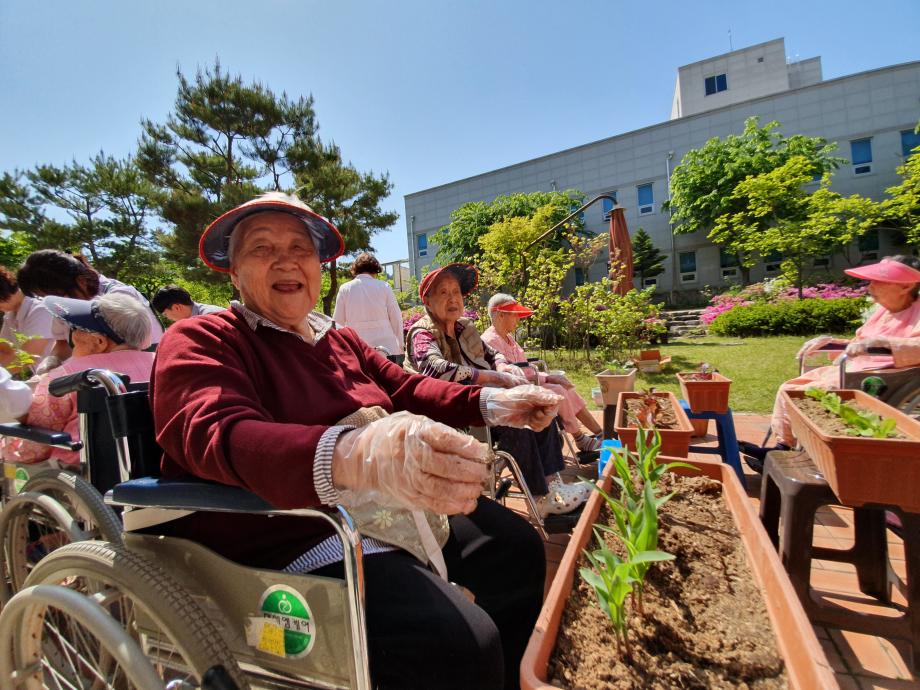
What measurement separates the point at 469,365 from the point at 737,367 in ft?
21.9

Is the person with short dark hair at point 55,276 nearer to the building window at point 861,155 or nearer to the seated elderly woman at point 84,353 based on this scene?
the seated elderly woman at point 84,353

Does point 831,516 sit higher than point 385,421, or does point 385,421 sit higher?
point 385,421

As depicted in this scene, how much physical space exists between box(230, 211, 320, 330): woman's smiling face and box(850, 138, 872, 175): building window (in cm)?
2793

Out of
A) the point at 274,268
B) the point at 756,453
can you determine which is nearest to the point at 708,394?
the point at 756,453

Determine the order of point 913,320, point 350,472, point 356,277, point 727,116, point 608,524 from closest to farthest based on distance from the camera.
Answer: point 350,472
point 608,524
point 913,320
point 356,277
point 727,116

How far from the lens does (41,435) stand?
1.61 meters

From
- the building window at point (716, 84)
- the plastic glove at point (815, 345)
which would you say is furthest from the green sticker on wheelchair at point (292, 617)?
the building window at point (716, 84)

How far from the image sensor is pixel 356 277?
4.11 metres

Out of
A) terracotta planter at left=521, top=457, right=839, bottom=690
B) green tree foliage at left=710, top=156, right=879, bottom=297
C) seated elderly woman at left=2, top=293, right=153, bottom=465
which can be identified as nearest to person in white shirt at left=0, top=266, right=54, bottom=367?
seated elderly woman at left=2, top=293, right=153, bottom=465

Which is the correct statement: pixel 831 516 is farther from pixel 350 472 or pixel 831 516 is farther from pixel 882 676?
pixel 350 472

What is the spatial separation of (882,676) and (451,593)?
5.11 feet

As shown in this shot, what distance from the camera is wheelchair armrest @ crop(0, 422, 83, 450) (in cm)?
158

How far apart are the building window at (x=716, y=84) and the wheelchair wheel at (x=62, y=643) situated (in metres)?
35.5

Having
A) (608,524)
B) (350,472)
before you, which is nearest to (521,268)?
(608,524)
